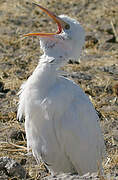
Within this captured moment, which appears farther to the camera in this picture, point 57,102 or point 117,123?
point 117,123

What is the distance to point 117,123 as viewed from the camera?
7820 millimetres

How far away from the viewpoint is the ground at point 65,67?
707 cm

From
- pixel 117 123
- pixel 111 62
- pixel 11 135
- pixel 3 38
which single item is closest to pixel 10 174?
pixel 11 135

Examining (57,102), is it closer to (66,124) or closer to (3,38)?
(66,124)

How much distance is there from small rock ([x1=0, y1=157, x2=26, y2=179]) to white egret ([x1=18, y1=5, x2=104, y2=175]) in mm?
337

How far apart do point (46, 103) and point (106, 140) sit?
1.92m

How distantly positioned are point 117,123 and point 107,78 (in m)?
1.63

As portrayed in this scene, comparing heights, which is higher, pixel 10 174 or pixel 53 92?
pixel 53 92

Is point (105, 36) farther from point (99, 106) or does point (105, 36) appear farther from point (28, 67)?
point (99, 106)

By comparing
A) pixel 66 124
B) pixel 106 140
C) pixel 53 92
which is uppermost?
pixel 53 92

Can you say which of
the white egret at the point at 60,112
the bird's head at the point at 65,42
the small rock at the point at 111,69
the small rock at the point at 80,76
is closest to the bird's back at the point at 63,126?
the white egret at the point at 60,112

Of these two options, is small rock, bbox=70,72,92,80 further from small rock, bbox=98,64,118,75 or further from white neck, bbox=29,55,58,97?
white neck, bbox=29,55,58,97

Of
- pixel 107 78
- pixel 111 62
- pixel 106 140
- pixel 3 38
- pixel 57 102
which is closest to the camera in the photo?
pixel 57 102

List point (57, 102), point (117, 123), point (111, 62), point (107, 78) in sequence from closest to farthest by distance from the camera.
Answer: point (57, 102)
point (117, 123)
point (107, 78)
point (111, 62)
